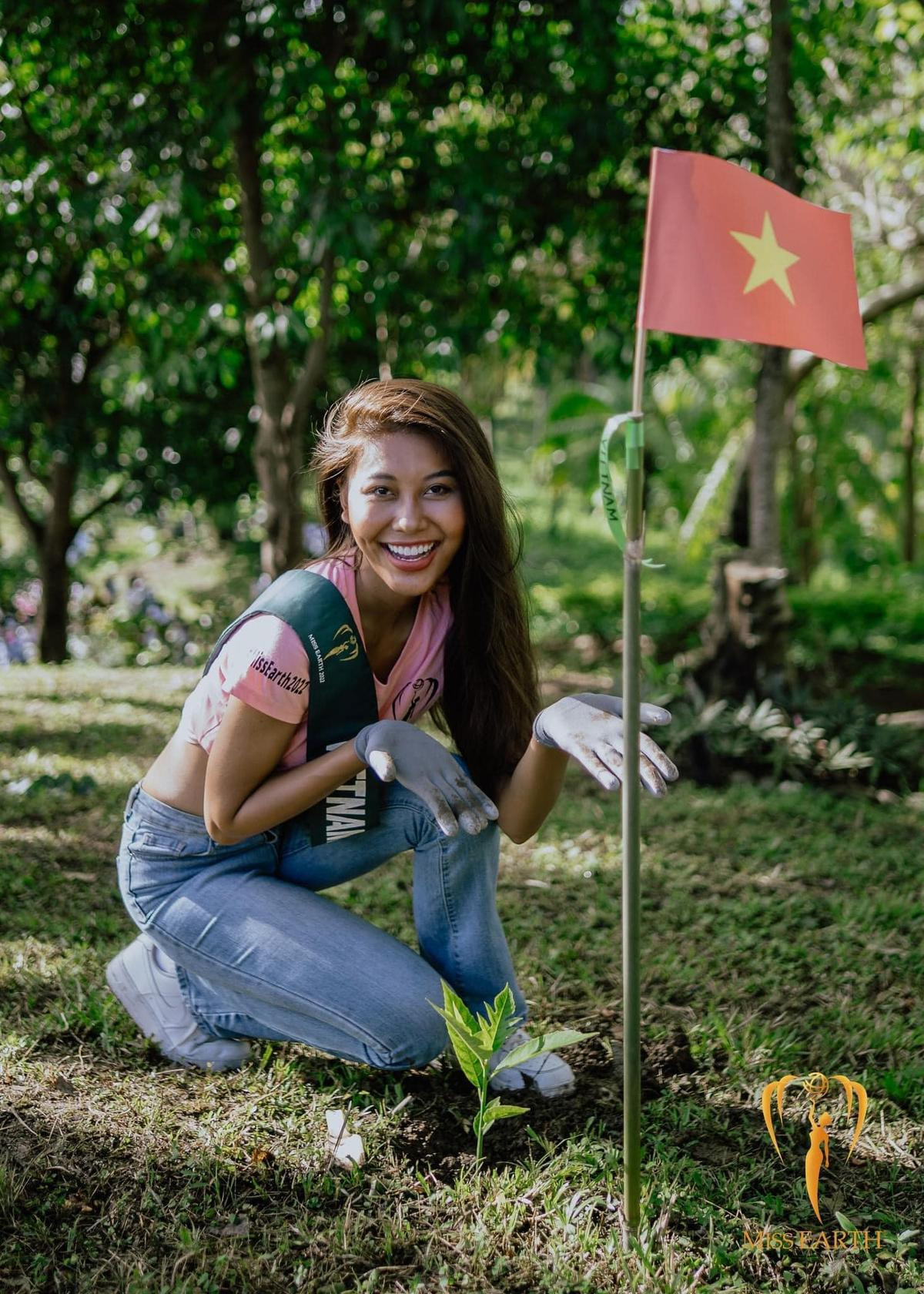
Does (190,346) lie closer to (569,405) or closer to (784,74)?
(784,74)

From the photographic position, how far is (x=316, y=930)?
1890 mm

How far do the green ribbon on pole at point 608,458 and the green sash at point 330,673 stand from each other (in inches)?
24.2

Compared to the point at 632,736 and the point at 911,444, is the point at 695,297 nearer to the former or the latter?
the point at 632,736

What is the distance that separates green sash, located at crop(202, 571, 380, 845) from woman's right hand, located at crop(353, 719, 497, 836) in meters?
0.17

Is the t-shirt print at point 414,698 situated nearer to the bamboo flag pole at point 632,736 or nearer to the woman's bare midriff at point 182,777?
the woman's bare midriff at point 182,777

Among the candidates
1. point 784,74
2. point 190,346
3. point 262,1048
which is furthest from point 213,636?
point 262,1048

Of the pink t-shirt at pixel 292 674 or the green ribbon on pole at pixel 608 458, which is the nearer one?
the green ribbon on pole at pixel 608 458

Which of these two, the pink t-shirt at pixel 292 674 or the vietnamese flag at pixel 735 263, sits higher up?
the vietnamese flag at pixel 735 263

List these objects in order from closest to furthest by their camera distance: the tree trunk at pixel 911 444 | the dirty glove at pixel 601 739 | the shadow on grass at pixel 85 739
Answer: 1. the dirty glove at pixel 601 739
2. the shadow on grass at pixel 85 739
3. the tree trunk at pixel 911 444

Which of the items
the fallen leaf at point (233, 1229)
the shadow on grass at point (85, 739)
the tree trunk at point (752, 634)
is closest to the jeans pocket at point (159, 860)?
the fallen leaf at point (233, 1229)

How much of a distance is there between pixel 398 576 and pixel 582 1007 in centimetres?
105

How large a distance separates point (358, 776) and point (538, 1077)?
2.12 feet

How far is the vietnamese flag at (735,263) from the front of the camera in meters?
1.39

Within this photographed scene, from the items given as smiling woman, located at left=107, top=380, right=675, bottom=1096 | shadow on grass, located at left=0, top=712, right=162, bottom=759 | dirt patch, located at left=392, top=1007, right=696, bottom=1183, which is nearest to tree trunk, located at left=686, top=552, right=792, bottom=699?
shadow on grass, located at left=0, top=712, right=162, bottom=759
